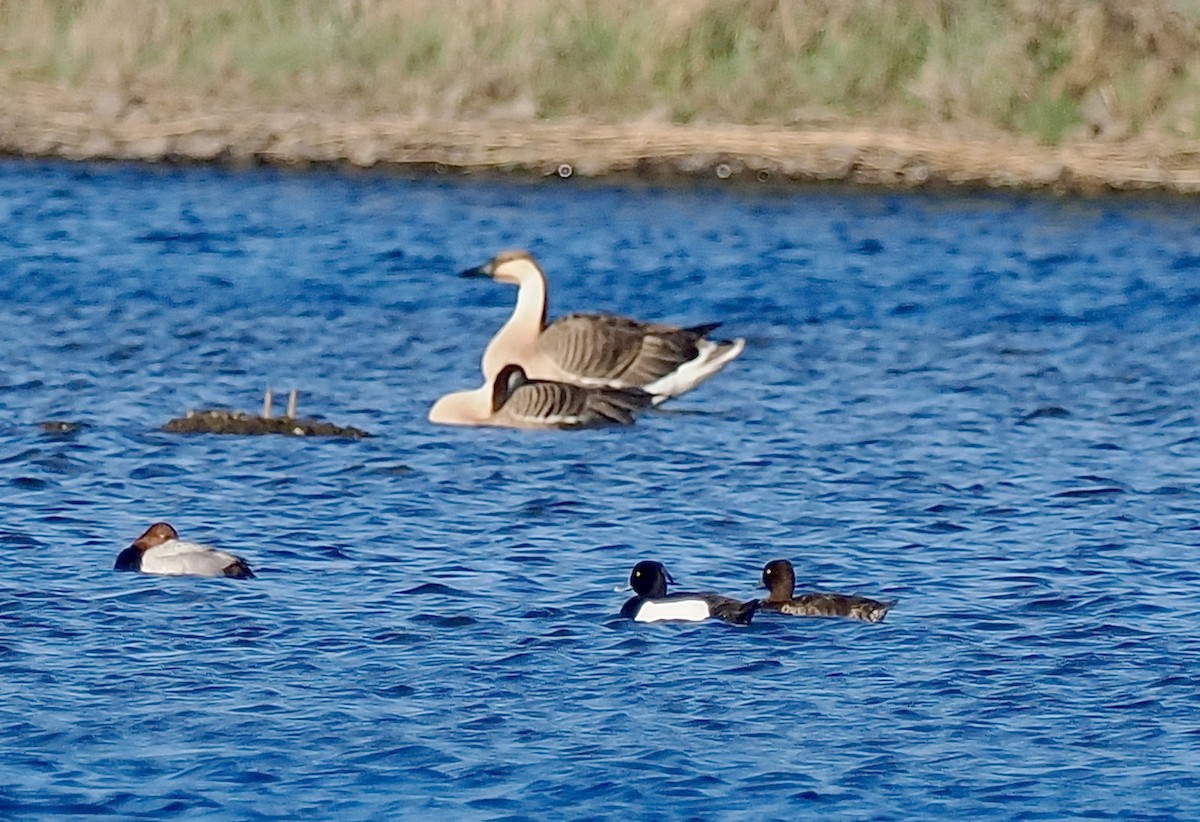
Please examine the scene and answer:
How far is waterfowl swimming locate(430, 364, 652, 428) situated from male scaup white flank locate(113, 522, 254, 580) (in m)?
4.86

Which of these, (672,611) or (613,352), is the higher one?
(613,352)

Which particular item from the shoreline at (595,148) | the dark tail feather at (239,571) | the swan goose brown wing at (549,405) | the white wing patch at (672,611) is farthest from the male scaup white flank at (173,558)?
the shoreline at (595,148)

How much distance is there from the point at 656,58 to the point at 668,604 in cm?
2152

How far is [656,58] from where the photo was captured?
105ft

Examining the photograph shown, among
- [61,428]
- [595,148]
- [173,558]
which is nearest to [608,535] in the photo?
[173,558]

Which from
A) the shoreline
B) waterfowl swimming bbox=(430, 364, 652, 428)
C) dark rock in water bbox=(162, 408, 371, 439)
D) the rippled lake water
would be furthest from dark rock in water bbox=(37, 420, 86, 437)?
Result: the shoreline

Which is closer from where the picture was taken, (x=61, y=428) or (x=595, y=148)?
(x=61, y=428)

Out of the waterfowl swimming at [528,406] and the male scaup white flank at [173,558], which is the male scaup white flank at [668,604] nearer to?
the male scaup white flank at [173,558]

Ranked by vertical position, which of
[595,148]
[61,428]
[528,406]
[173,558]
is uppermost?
[595,148]

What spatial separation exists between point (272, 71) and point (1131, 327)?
15256 mm

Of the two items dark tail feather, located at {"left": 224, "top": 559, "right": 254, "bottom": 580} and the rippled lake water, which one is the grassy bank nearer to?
the rippled lake water

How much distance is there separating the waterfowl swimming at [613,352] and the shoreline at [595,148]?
11.5 metres

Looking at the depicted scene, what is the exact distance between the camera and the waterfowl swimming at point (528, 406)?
16969 mm

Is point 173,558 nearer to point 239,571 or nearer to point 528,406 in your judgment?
point 239,571
